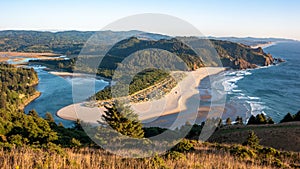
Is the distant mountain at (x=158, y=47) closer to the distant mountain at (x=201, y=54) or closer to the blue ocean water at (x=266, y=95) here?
the distant mountain at (x=201, y=54)

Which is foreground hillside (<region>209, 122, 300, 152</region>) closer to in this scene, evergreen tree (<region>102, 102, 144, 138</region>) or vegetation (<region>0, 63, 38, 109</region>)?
evergreen tree (<region>102, 102, 144, 138</region>)

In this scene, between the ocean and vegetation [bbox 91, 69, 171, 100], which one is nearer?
the ocean

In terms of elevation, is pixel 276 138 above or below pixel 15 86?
above

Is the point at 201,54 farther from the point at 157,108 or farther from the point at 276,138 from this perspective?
the point at 276,138

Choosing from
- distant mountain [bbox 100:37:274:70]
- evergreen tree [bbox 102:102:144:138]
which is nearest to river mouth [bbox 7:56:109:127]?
distant mountain [bbox 100:37:274:70]

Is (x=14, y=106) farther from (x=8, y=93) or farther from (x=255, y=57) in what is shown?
(x=255, y=57)

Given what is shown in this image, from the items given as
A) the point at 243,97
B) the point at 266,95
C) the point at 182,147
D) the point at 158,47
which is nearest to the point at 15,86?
the point at 243,97

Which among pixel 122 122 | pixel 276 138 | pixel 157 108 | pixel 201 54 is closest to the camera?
pixel 122 122

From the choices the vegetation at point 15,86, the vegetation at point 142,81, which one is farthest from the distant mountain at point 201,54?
the vegetation at point 15,86

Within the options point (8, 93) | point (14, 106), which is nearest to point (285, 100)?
point (14, 106)

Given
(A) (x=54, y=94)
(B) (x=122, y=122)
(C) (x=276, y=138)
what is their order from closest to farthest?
1. (B) (x=122, y=122)
2. (C) (x=276, y=138)
3. (A) (x=54, y=94)

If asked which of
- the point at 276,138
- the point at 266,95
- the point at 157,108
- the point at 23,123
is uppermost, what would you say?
the point at 276,138
